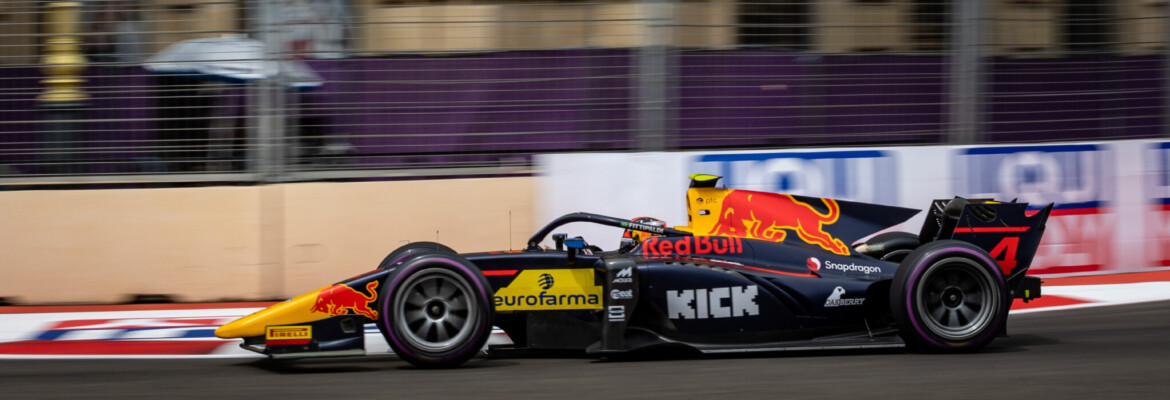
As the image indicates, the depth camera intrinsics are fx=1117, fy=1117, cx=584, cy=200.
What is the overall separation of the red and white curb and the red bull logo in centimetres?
80

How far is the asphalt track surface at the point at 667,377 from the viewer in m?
4.57

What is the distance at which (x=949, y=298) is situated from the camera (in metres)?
5.39

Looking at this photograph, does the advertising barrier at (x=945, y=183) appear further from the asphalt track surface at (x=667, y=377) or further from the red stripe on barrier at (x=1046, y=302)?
the asphalt track surface at (x=667, y=377)

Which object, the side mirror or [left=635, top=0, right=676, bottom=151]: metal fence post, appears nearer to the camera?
the side mirror

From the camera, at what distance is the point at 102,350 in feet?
20.4

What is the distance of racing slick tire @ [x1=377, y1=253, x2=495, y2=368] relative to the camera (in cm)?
506

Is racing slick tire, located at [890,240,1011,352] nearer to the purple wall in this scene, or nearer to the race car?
the race car

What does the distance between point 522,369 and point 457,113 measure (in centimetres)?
322

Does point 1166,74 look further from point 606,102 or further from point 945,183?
point 606,102

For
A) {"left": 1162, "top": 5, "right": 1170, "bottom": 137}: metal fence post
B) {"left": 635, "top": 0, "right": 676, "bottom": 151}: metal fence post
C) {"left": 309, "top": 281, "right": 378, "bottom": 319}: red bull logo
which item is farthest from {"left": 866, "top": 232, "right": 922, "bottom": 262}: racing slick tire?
{"left": 1162, "top": 5, "right": 1170, "bottom": 137}: metal fence post

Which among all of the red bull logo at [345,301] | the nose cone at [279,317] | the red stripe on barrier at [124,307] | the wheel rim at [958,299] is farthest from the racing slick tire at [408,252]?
the wheel rim at [958,299]

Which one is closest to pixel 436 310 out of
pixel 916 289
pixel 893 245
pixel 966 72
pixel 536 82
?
pixel 916 289

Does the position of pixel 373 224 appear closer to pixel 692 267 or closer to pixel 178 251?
pixel 178 251

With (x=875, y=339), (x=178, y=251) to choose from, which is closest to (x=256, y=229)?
(x=178, y=251)
